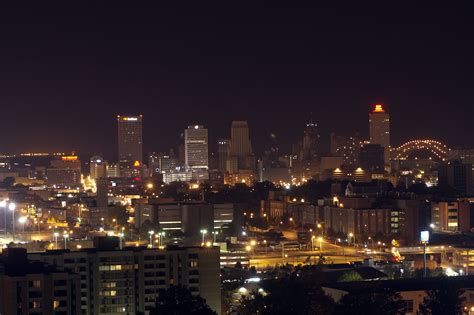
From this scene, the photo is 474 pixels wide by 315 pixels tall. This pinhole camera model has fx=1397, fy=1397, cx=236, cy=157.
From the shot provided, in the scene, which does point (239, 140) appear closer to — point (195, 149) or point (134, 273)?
point (195, 149)

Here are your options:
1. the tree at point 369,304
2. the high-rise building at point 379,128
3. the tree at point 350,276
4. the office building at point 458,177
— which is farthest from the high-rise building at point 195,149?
the tree at point 369,304

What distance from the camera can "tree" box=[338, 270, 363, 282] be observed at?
2089cm

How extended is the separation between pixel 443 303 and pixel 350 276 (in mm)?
3906

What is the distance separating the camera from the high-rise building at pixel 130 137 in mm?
88250

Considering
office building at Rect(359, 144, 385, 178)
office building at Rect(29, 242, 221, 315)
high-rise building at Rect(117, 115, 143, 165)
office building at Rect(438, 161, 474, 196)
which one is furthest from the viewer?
high-rise building at Rect(117, 115, 143, 165)

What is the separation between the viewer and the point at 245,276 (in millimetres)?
23203

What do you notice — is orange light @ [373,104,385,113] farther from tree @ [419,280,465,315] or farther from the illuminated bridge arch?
tree @ [419,280,465,315]

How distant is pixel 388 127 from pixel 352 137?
2.42m

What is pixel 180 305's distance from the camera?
49.8 feet

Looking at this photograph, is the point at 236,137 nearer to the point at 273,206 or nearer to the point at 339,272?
the point at 273,206

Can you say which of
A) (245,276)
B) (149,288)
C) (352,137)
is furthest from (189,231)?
(352,137)

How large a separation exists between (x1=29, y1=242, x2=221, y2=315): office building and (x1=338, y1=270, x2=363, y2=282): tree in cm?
257

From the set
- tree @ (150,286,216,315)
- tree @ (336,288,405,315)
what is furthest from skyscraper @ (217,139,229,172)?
tree @ (150,286,216,315)

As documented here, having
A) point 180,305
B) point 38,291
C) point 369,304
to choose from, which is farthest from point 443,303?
point 38,291
